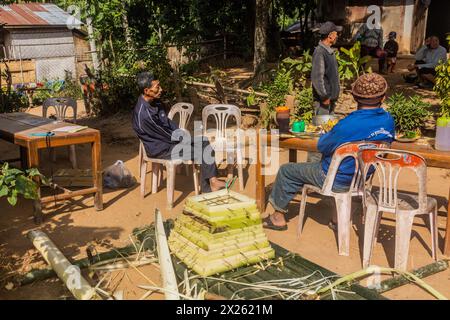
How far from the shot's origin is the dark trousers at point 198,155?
5676 millimetres

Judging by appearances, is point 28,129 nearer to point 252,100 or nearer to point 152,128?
point 152,128

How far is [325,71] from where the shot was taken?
254 inches

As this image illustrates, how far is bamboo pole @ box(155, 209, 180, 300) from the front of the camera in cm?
328

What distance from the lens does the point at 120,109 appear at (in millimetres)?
12234

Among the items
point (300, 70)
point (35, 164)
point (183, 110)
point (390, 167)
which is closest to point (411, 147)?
point (390, 167)

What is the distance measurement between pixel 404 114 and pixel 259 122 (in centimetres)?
283

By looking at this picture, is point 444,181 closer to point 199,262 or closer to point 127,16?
point 199,262

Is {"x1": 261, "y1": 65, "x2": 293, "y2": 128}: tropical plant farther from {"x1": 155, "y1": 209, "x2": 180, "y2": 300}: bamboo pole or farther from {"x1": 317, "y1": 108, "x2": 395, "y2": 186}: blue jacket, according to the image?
{"x1": 155, "y1": 209, "x2": 180, "y2": 300}: bamboo pole

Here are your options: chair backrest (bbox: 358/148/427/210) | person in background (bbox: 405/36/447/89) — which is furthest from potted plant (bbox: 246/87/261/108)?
chair backrest (bbox: 358/148/427/210)

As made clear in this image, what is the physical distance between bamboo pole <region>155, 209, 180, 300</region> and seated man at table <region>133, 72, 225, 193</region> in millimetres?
1658

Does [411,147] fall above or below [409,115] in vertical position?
above

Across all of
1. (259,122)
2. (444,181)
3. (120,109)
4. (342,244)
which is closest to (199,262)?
(342,244)

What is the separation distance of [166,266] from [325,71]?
155 inches

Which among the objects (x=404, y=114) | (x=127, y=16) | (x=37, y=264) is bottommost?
(x=37, y=264)
